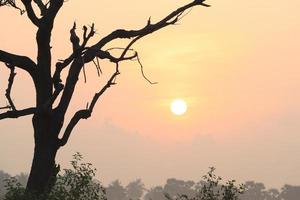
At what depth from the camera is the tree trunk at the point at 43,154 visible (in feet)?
46.1

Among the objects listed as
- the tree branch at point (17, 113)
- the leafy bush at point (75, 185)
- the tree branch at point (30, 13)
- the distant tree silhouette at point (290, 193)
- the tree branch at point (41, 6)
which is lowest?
the leafy bush at point (75, 185)

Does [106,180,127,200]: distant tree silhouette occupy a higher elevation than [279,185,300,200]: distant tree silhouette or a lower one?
lower

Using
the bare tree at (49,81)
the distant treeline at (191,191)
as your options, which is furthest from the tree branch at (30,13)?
the distant treeline at (191,191)

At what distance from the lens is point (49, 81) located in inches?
584

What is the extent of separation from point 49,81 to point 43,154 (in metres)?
1.89

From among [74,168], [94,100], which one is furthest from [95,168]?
[94,100]

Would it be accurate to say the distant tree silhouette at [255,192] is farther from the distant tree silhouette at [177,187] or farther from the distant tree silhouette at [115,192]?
the distant tree silhouette at [115,192]

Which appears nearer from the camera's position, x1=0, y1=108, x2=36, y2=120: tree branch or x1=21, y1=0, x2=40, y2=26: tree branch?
x1=0, y1=108, x2=36, y2=120: tree branch

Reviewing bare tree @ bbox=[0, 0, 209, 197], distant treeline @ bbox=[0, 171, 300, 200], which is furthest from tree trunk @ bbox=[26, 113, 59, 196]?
distant treeline @ bbox=[0, 171, 300, 200]

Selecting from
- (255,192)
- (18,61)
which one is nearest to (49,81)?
(18,61)

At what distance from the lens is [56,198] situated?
40.6 ft

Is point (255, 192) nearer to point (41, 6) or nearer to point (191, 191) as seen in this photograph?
point (191, 191)

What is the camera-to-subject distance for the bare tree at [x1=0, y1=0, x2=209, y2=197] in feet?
46.6

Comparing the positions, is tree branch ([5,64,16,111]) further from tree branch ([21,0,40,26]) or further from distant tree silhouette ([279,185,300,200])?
distant tree silhouette ([279,185,300,200])
